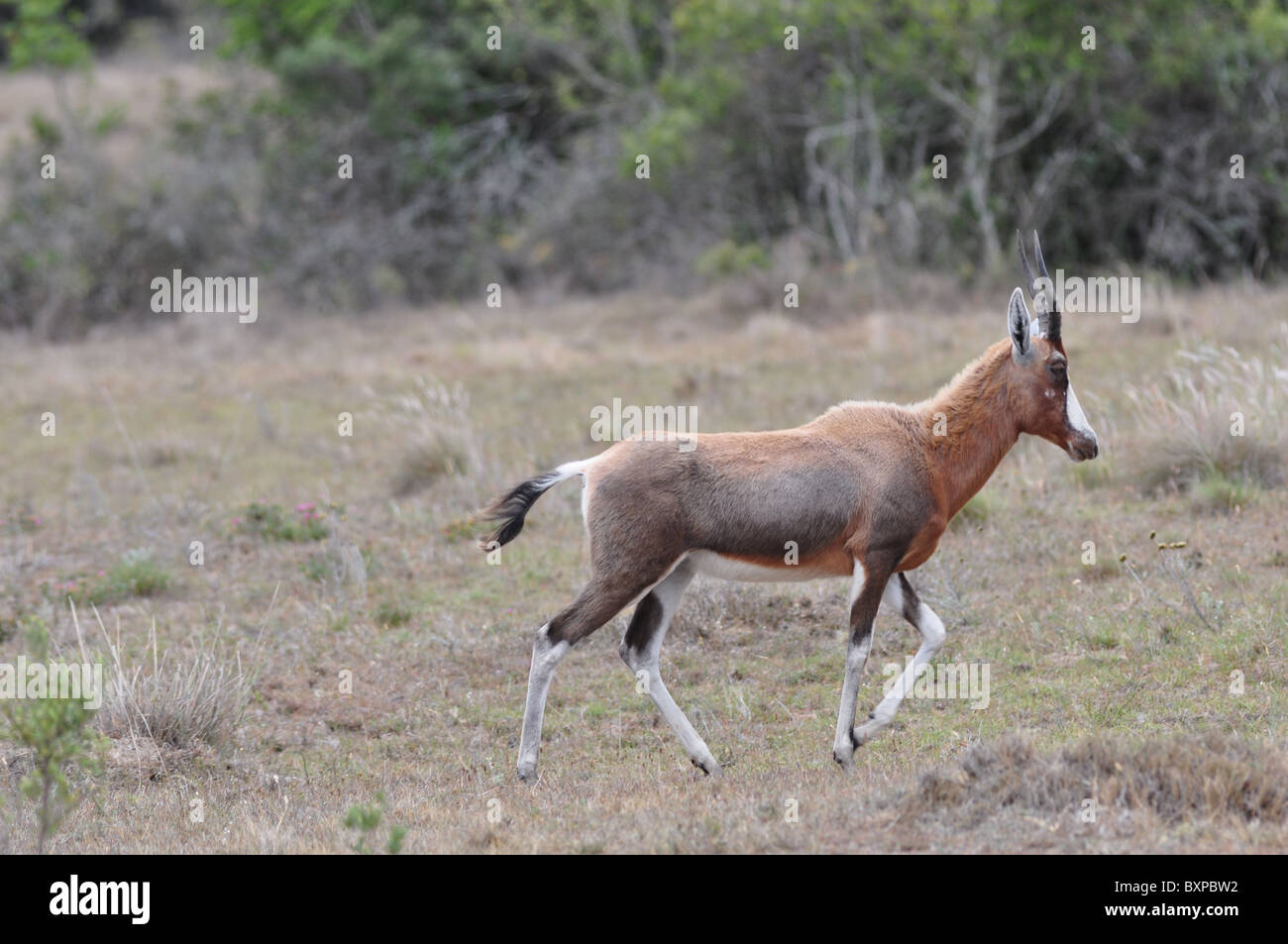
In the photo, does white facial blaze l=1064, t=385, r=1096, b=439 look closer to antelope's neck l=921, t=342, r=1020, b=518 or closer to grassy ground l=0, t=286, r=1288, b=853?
antelope's neck l=921, t=342, r=1020, b=518

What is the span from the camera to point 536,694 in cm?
727

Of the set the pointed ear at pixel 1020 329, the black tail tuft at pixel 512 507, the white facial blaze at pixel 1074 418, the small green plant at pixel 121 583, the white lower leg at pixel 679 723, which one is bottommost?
the small green plant at pixel 121 583

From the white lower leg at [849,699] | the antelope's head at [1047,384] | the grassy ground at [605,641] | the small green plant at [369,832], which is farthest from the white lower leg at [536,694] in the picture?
the antelope's head at [1047,384]

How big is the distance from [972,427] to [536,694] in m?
2.60

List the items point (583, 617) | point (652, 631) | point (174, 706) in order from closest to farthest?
1. point (583, 617)
2. point (652, 631)
3. point (174, 706)

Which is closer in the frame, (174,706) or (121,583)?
(174,706)

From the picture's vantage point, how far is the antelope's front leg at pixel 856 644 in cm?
711

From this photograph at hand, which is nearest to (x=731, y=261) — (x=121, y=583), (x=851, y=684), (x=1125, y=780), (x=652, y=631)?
(x=121, y=583)

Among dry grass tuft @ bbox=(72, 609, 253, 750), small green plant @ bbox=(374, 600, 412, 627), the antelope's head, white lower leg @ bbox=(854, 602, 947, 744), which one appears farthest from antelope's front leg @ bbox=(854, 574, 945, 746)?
small green plant @ bbox=(374, 600, 412, 627)

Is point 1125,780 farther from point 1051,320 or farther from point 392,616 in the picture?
point 392,616

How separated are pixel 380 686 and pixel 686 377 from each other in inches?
311

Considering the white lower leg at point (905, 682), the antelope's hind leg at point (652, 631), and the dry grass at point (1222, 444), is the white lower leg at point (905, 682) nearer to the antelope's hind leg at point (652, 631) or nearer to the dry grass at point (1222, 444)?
the antelope's hind leg at point (652, 631)

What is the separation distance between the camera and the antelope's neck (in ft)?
24.5
